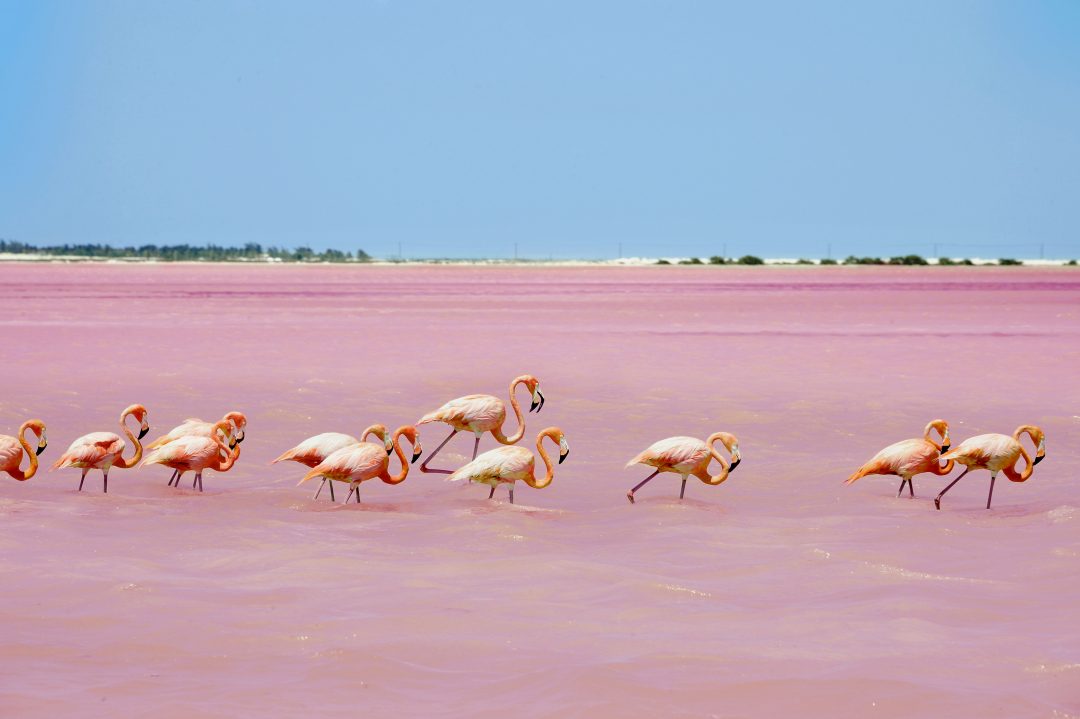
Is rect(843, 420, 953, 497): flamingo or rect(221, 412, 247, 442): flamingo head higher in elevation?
rect(843, 420, 953, 497): flamingo

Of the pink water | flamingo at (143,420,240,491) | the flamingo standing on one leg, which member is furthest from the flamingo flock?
the pink water

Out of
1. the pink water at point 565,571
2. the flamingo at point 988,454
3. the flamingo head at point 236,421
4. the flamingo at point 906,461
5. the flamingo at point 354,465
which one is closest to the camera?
the pink water at point 565,571

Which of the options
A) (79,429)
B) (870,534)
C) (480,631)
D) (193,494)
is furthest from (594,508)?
(79,429)

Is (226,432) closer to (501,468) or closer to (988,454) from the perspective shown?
(501,468)

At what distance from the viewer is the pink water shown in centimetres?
552

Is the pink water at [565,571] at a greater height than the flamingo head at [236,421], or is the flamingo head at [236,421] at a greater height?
the flamingo head at [236,421]

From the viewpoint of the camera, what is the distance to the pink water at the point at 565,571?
217 inches

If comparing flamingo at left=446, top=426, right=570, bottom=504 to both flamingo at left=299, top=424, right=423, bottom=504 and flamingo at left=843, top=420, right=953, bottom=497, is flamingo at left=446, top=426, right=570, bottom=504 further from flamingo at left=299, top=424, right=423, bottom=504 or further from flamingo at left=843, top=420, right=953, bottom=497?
flamingo at left=843, top=420, right=953, bottom=497

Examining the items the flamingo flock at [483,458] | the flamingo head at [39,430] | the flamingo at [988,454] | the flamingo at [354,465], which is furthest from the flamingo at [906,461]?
the flamingo head at [39,430]

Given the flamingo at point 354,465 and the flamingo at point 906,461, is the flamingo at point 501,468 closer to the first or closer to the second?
the flamingo at point 354,465

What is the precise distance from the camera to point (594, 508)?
31.9ft

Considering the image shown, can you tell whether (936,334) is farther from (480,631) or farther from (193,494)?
(480,631)

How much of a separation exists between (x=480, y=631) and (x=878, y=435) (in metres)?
8.12

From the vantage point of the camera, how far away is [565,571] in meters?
7.43
